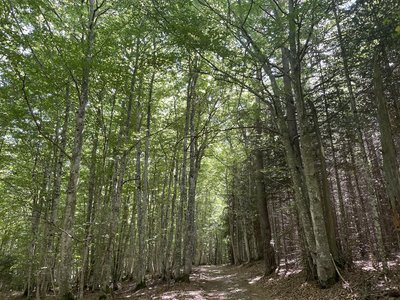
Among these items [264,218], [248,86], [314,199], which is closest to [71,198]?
[248,86]

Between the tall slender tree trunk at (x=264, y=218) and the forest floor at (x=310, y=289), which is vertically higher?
the tall slender tree trunk at (x=264, y=218)

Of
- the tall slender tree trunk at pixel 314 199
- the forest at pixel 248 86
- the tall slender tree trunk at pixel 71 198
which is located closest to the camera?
the forest at pixel 248 86

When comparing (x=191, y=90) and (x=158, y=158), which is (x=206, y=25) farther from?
(x=158, y=158)

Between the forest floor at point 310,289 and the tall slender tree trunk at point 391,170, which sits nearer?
the tall slender tree trunk at point 391,170

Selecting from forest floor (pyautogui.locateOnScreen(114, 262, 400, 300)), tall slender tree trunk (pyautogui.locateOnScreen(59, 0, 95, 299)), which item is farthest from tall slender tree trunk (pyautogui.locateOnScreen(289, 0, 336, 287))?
Answer: tall slender tree trunk (pyautogui.locateOnScreen(59, 0, 95, 299))

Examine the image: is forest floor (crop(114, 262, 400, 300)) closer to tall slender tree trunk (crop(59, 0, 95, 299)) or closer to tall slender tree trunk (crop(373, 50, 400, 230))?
tall slender tree trunk (crop(373, 50, 400, 230))

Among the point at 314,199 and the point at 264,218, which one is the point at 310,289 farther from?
the point at 264,218

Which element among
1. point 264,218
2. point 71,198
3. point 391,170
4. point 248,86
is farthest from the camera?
point 264,218

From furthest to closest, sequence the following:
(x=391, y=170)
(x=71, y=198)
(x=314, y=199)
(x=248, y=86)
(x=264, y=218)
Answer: (x=264, y=218) → (x=248, y=86) → (x=314, y=199) → (x=71, y=198) → (x=391, y=170)

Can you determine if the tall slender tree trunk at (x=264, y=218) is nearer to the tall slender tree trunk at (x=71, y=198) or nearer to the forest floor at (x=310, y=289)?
the forest floor at (x=310, y=289)

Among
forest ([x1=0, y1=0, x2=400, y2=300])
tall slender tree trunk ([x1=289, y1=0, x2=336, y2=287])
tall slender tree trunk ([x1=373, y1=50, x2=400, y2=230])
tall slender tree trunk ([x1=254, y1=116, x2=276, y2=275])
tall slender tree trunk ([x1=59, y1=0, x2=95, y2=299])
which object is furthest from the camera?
tall slender tree trunk ([x1=254, y1=116, x2=276, y2=275])

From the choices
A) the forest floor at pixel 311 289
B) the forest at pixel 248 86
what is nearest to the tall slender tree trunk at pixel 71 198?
the forest at pixel 248 86

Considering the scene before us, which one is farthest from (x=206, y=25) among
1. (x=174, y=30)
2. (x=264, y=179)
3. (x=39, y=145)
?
(x=39, y=145)

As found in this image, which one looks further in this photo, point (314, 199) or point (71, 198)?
point (314, 199)
